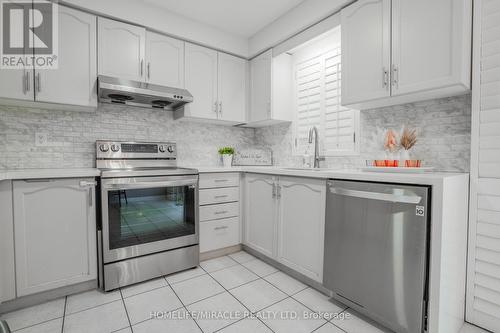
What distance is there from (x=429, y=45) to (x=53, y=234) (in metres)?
2.89

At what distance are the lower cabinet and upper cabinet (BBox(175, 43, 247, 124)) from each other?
2.87 feet

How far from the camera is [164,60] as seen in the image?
2580mm

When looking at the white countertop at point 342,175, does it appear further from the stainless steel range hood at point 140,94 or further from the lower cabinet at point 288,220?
the stainless steel range hood at point 140,94

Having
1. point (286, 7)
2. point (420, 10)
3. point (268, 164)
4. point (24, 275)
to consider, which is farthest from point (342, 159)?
point (24, 275)

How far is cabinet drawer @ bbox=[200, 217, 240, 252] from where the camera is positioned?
254 centimetres

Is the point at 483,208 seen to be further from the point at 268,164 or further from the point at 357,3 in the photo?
the point at 268,164

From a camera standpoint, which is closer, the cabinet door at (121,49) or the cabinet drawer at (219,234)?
the cabinet door at (121,49)

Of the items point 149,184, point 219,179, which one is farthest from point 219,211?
point 149,184

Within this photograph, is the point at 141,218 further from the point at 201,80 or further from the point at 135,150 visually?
the point at 201,80

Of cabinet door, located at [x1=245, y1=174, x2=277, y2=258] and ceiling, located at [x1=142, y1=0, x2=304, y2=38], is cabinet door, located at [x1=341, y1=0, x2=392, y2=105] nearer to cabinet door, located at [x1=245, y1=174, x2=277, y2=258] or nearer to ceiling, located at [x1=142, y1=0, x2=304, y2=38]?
ceiling, located at [x1=142, y1=0, x2=304, y2=38]

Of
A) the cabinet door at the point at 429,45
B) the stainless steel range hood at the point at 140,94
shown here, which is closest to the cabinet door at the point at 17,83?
the stainless steel range hood at the point at 140,94

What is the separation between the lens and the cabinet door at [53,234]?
1.72 m

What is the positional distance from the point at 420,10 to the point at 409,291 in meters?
1.73

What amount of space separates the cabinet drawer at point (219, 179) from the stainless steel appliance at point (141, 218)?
5.6 inches
